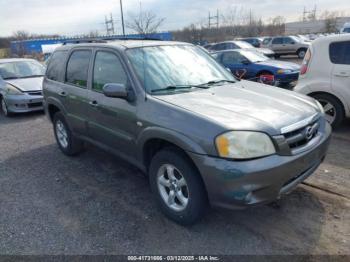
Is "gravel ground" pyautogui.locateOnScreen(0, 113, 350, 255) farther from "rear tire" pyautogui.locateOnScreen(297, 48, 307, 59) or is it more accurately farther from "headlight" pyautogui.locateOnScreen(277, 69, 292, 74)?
"rear tire" pyautogui.locateOnScreen(297, 48, 307, 59)

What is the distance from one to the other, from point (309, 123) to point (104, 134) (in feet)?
7.99

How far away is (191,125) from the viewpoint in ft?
9.21

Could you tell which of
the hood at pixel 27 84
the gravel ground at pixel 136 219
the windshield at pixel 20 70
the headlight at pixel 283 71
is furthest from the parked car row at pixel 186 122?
the headlight at pixel 283 71

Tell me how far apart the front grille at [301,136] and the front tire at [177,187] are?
887 millimetres

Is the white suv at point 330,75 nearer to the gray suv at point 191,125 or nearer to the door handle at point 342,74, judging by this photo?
the door handle at point 342,74

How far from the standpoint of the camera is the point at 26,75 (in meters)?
9.70

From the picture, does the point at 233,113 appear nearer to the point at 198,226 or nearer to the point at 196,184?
the point at 196,184

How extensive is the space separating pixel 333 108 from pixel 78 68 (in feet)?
14.5

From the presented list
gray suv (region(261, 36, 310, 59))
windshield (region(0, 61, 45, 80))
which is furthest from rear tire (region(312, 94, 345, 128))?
gray suv (region(261, 36, 310, 59))

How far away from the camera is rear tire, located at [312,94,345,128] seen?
18.5 feet

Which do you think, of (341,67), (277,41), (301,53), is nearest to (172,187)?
(341,67)

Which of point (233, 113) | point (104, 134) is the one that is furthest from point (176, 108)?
point (104, 134)

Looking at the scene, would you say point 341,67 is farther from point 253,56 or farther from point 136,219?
point 253,56

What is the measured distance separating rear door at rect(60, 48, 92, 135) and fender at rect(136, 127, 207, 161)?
1.30 metres
